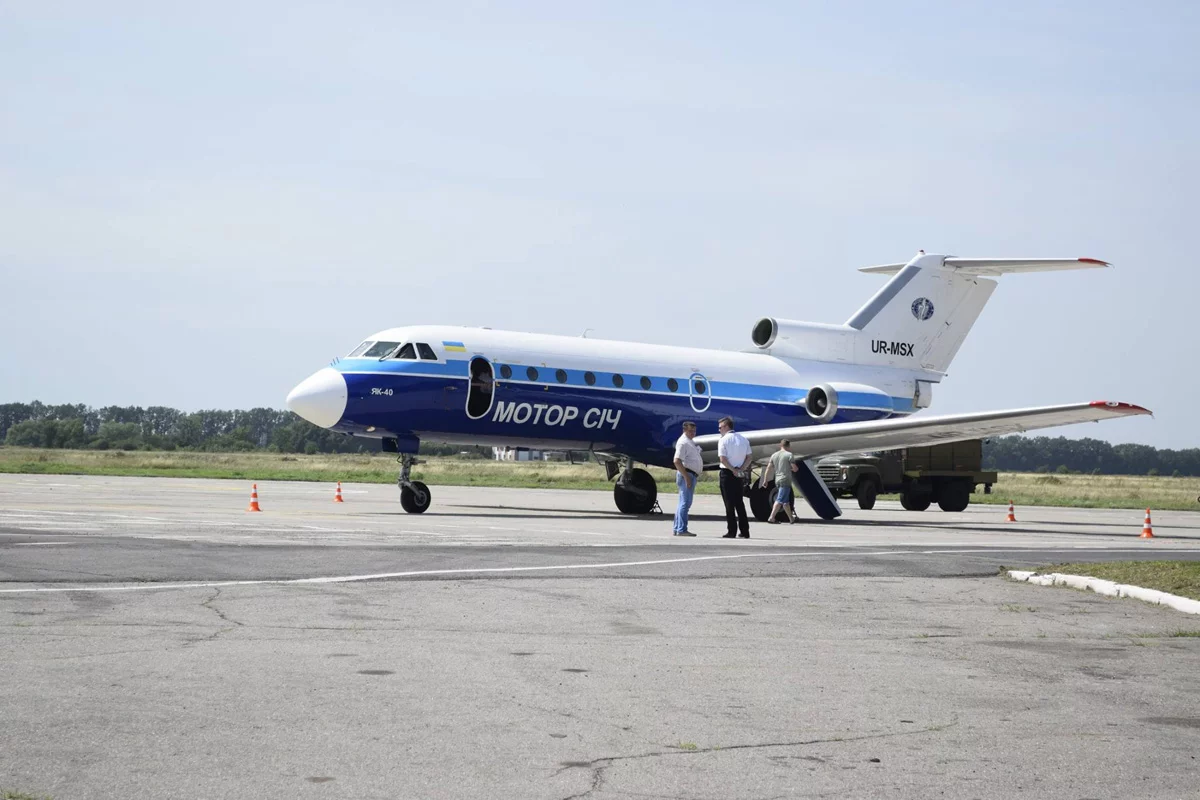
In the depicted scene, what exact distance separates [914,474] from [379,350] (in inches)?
633

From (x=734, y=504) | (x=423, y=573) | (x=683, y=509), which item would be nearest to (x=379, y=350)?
(x=683, y=509)

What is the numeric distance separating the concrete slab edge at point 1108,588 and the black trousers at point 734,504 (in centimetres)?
663

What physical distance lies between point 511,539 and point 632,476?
1094cm

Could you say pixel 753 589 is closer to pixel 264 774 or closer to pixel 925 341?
pixel 264 774

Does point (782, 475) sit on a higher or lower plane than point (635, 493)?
higher

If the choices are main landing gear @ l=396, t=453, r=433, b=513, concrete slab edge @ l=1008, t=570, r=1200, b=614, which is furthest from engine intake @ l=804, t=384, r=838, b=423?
concrete slab edge @ l=1008, t=570, r=1200, b=614

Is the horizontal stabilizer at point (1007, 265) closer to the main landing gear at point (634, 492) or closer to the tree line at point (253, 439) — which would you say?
the main landing gear at point (634, 492)

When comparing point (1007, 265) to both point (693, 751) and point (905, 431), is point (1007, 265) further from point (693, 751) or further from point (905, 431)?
point (693, 751)

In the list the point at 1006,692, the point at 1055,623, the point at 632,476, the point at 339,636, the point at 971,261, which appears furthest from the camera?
the point at 971,261

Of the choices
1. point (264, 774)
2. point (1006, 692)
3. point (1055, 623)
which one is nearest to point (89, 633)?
point (264, 774)

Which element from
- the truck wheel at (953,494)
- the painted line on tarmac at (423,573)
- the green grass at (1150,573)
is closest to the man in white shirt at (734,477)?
the painted line on tarmac at (423,573)

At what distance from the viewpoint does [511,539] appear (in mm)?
17031

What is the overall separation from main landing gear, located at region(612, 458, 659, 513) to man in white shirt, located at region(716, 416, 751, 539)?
6.94 m

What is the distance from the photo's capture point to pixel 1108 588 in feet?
39.4
